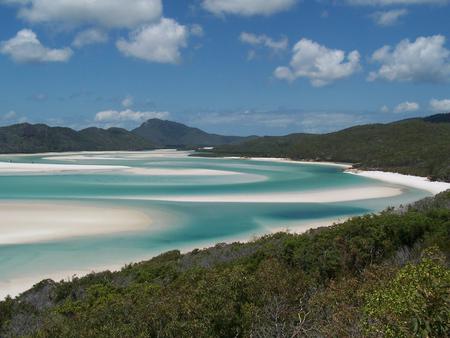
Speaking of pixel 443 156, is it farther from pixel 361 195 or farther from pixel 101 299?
pixel 101 299

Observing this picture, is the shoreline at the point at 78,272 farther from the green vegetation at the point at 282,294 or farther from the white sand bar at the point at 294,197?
the white sand bar at the point at 294,197

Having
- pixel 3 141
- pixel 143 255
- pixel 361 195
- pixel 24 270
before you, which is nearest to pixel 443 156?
pixel 361 195

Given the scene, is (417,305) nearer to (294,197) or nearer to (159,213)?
(159,213)

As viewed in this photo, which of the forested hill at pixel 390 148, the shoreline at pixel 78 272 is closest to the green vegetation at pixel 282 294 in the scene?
the shoreline at pixel 78 272

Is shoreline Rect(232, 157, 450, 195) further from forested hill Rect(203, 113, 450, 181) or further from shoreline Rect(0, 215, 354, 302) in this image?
shoreline Rect(0, 215, 354, 302)

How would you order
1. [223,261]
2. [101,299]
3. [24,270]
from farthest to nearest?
[24,270]
[223,261]
[101,299]

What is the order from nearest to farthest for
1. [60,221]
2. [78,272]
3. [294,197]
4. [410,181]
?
[78,272] → [60,221] → [294,197] → [410,181]

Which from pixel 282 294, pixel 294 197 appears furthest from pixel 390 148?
pixel 282 294
